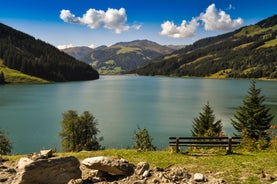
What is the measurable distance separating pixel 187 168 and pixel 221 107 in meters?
113

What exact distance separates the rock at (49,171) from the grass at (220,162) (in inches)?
335

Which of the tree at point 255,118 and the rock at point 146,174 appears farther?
the tree at point 255,118

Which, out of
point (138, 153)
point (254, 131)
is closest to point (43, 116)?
point (254, 131)

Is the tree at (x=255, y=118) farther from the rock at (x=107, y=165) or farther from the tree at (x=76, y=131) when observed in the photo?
the rock at (x=107, y=165)

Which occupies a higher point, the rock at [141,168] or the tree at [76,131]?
the rock at [141,168]

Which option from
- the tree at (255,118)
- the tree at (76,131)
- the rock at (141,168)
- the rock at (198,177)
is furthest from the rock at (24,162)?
the tree at (255,118)

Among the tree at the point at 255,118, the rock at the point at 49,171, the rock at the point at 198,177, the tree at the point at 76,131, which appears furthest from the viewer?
the tree at the point at 76,131

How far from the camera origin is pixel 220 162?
2781cm

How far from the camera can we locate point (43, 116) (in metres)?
111

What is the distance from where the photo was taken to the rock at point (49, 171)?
64.0 feet

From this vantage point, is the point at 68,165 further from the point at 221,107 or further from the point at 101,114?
the point at 221,107

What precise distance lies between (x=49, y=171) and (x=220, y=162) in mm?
16181

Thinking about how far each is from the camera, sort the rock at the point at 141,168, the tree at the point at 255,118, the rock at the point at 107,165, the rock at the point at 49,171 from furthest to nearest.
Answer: the tree at the point at 255,118 → the rock at the point at 141,168 → the rock at the point at 107,165 → the rock at the point at 49,171

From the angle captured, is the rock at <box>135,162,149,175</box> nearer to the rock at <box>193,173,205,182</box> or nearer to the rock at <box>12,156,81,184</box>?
the rock at <box>193,173,205,182</box>
